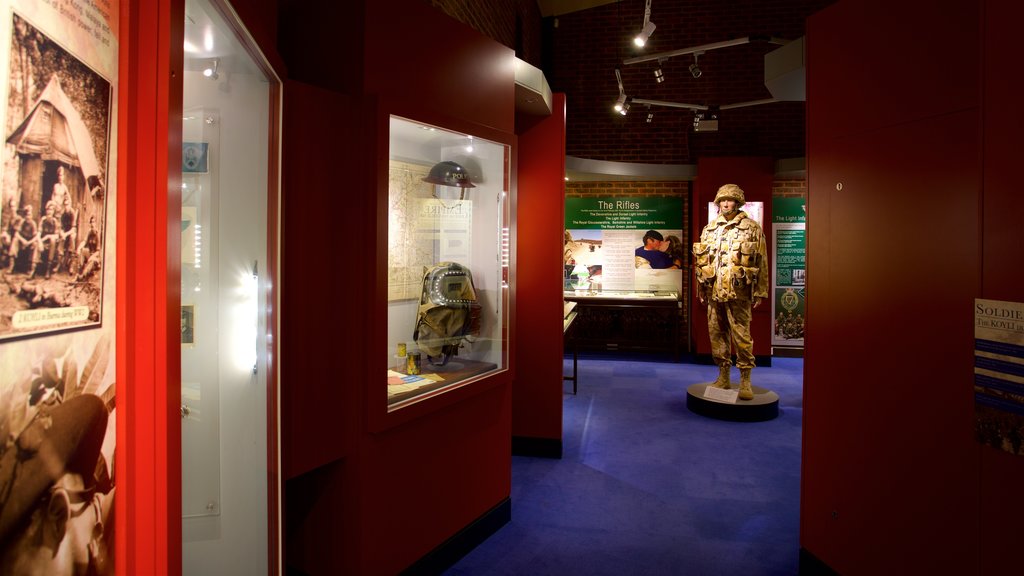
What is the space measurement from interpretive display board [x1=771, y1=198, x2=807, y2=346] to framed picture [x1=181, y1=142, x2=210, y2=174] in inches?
347

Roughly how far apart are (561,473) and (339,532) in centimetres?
226

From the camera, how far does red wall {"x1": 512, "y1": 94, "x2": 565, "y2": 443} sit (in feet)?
15.1

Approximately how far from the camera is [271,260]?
2049mm

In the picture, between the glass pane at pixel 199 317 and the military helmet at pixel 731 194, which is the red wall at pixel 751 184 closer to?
the military helmet at pixel 731 194

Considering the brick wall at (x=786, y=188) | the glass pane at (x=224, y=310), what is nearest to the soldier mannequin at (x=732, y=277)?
the brick wall at (x=786, y=188)

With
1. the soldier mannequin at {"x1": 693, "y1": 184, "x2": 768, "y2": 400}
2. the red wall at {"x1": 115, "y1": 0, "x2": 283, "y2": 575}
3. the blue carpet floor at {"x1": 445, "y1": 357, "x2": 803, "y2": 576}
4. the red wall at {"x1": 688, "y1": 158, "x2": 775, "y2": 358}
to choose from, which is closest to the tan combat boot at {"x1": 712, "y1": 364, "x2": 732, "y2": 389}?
the soldier mannequin at {"x1": 693, "y1": 184, "x2": 768, "y2": 400}

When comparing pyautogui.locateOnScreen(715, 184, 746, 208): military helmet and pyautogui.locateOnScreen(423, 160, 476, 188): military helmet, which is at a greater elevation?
pyautogui.locateOnScreen(715, 184, 746, 208): military helmet

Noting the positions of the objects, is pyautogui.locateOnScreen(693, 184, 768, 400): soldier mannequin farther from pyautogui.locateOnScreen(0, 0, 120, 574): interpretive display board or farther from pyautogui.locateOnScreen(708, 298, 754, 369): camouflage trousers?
pyautogui.locateOnScreen(0, 0, 120, 574): interpretive display board

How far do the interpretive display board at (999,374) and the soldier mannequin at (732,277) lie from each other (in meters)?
3.85

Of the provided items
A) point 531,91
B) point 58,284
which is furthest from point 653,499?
point 58,284

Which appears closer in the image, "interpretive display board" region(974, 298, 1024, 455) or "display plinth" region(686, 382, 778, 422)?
"interpretive display board" region(974, 298, 1024, 455)

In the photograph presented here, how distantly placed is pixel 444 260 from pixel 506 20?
438 centimetres

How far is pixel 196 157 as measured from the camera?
5.90 ft

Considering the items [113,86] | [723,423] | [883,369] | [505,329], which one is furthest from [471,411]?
[723,423]
